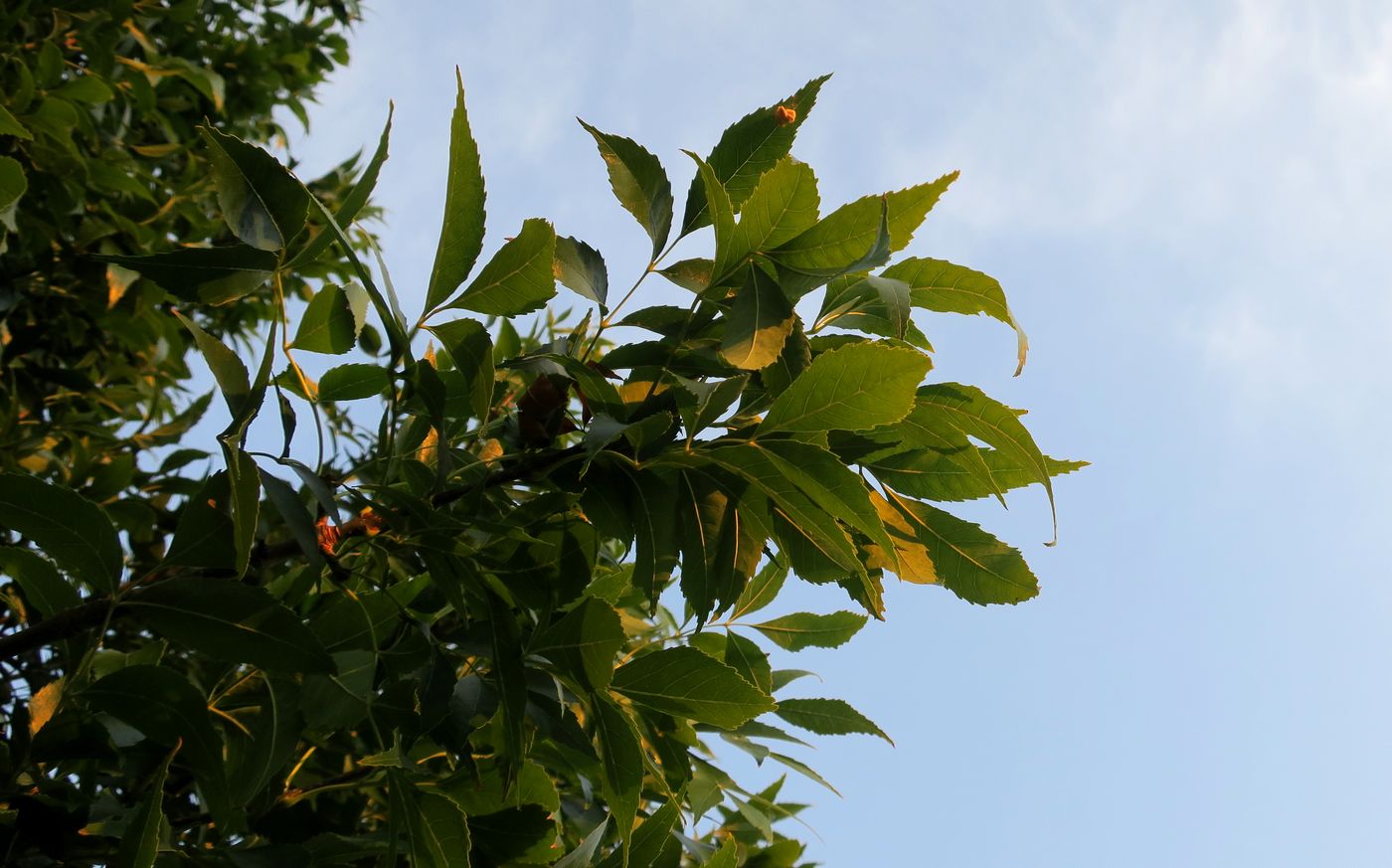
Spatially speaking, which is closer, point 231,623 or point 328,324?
point 231,623

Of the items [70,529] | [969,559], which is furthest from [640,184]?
[70,529]

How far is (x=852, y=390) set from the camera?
0.79 meters

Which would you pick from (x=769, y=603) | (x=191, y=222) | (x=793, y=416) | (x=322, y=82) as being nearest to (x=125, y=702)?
(x=793, y=416)

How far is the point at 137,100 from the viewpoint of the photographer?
8.63ft

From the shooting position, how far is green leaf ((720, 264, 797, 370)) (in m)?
0.75

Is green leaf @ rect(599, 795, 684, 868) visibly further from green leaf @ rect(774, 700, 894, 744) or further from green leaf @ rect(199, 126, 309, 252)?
green leaf @ rect(199, 126, 309, 252)

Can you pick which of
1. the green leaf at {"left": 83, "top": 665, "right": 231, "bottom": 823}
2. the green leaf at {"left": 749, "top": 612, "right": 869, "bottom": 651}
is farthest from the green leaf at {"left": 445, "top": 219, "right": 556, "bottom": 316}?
the green leaf at {"left": 749, "top": 612, "right": 869, "bottom": 651}

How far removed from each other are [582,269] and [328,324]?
250 mm

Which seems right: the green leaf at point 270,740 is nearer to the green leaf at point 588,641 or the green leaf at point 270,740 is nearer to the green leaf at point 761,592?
the green leaf at point 588,641

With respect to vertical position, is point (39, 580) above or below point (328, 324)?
below

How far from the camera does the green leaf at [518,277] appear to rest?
0.90m

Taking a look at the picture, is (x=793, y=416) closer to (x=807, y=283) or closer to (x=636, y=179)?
(x=807, y=283)

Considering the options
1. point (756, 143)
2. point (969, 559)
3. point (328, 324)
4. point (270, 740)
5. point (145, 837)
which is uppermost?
point (756, 143)

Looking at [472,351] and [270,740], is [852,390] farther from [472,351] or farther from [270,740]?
[270,740]
